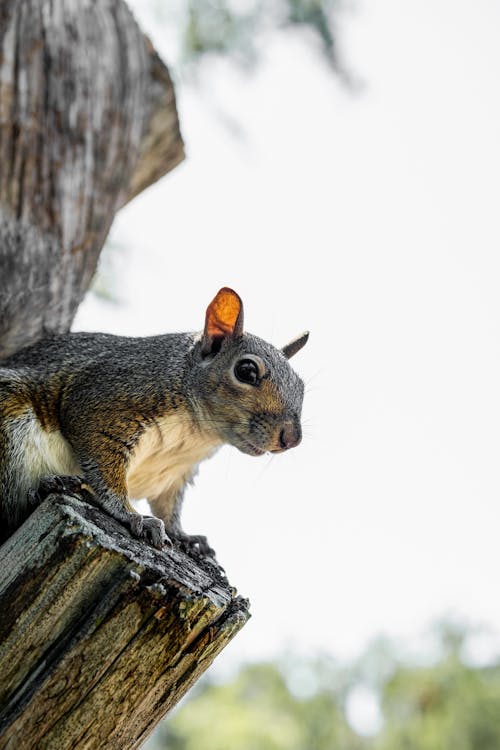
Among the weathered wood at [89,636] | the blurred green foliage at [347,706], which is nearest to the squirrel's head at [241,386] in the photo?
the weathered wood at [89,636]

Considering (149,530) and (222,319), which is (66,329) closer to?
(222,319)

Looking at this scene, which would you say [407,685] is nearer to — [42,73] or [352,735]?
[352,735]

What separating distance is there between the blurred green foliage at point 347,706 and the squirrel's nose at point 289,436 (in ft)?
30.7

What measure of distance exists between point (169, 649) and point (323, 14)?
3.76 metres

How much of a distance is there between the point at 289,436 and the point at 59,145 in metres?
1.70

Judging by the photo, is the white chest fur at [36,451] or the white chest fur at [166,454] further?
the white chest fur at [166,454]

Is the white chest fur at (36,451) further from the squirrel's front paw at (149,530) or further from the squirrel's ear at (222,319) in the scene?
the squirrel's ear at (222,319)

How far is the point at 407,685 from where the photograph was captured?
43.8ft

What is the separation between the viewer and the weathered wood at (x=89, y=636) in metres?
1.60

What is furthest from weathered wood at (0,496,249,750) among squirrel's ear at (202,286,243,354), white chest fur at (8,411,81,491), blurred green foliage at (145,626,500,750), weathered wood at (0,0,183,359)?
blurred green foliage at (145,626,500,750)

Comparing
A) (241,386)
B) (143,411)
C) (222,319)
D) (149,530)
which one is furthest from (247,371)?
(149,530)

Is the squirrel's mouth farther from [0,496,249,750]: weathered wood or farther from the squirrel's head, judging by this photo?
[0,496,249,750]: weathered wood

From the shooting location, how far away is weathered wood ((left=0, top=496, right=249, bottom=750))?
160cm

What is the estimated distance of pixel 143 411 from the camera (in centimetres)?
265
